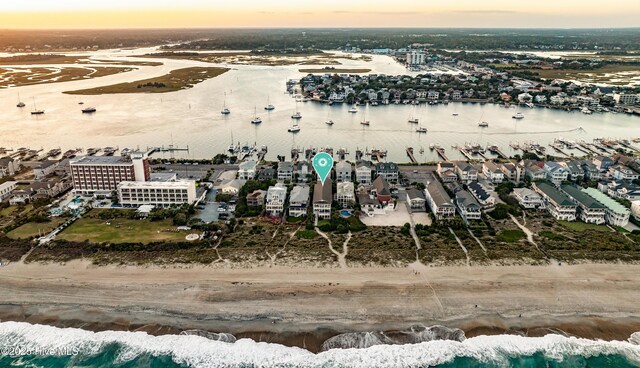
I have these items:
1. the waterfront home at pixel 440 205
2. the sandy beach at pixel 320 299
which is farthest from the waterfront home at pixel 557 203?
the waterfront home at pixel 440 205

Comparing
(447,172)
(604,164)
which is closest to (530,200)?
(447,172)

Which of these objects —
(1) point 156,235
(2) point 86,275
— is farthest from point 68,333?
(1) point 156,235

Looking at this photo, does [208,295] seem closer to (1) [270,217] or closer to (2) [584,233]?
(1) [270,217]

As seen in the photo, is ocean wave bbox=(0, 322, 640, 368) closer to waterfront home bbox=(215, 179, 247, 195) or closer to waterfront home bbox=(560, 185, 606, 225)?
waterfront home bbox=(560, 185, 606, 225)

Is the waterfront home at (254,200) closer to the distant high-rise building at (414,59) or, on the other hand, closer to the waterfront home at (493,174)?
the waterfront home at (493,174)

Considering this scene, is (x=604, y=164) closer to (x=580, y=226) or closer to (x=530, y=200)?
(x=530, y=200)
